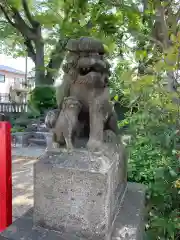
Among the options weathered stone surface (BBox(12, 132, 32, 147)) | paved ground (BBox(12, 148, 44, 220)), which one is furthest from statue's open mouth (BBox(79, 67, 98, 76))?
weathered stone surface (BBox(12, 132, 32, 147))

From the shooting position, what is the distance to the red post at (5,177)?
1607mm

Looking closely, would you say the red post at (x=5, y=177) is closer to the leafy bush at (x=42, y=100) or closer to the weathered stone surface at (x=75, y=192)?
the weathered stone surface at (x=75, y=192)

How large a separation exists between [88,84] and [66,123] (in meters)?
0.27

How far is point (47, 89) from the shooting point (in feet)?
25.4

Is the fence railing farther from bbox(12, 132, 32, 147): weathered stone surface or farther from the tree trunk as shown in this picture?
bbox(12, 132, 32, 147): weathered stone surface

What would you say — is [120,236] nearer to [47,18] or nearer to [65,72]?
[65,72]

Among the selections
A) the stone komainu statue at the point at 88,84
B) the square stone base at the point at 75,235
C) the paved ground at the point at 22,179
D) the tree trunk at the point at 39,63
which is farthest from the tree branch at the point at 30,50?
the square stone base at the point at 75,235

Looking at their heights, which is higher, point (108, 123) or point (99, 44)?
point (99, 44)

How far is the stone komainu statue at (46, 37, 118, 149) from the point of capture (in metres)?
1.20

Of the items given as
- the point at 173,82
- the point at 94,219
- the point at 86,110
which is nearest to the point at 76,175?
the point at 94,219

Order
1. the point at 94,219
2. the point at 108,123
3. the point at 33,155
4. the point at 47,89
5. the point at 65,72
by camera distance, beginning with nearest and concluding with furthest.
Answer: the point at 94,219 < the point at 65,72 < the point at 108,123 < the point at 33,155 < the point at 47,89

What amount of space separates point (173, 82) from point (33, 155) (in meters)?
4.03

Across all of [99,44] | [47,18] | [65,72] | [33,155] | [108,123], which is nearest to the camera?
[99,44]

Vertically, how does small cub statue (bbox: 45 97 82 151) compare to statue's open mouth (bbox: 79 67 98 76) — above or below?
below
